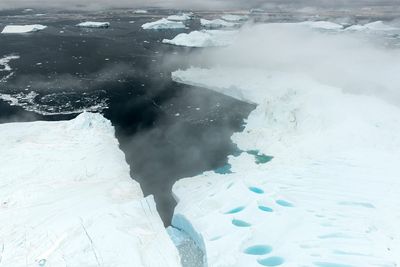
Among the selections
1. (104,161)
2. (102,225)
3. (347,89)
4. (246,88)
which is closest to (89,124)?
(104,161)

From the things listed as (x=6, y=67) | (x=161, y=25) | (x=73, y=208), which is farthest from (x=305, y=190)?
(x=161, y=25)

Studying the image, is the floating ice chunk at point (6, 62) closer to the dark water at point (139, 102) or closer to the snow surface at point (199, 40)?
the dark water at point (139, 102)

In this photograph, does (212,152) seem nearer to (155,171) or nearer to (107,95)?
(155,171)

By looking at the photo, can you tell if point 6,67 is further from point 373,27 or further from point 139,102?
point 373,27

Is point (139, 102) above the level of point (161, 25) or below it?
below

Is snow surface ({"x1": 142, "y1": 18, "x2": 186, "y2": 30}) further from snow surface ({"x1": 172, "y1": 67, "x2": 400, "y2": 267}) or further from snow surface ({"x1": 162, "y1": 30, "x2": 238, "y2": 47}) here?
snow surface ({"x1": 172, "y1": 67, "x2": 400, "y2": 267})

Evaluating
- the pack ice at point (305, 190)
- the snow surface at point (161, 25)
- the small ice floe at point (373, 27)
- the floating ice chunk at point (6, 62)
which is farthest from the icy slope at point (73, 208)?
the small ice floe at point (373, 27)
